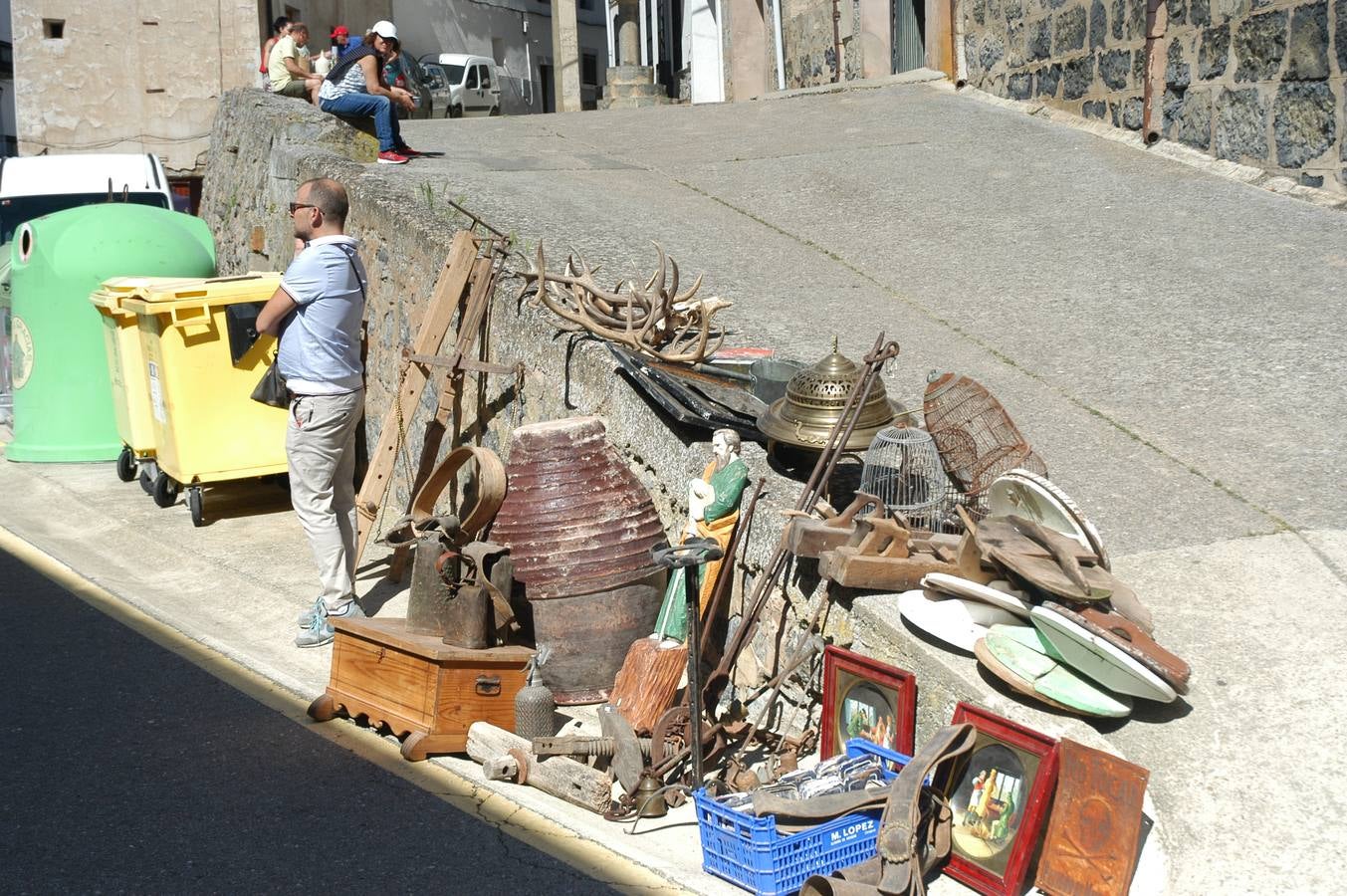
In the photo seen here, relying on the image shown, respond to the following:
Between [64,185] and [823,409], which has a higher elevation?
[64,185]

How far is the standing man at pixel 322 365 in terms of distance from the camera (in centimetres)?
556

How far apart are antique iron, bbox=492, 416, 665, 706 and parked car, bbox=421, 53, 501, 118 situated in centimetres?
2570

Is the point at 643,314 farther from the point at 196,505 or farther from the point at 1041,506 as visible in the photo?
the point at 196,505

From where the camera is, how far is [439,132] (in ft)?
40.0

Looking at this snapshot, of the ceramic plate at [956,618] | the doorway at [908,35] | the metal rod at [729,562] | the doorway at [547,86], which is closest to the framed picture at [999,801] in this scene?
the ceramic plate at [956,618]

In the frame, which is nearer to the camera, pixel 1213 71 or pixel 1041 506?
pixel 1041 506

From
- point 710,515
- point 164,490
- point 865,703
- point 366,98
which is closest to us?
point 865,703

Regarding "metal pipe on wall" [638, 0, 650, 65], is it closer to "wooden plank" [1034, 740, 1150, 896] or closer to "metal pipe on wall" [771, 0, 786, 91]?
"metal pipe on wall" [771, 0, 786, 91]

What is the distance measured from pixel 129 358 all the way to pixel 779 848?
6.02 meters

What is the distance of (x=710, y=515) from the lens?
15.5ft

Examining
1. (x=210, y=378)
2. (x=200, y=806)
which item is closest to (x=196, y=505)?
(x=210, y=378)

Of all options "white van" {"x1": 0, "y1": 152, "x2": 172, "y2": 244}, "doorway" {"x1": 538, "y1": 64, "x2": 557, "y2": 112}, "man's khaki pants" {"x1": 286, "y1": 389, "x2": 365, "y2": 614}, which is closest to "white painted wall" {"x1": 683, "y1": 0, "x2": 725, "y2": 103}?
"white van" {"x1": 0, "y1": 152, "x2": 172, "y2": 244}

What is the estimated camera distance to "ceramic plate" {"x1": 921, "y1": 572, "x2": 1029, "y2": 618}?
3807 millimetres

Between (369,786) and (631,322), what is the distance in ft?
7.75
